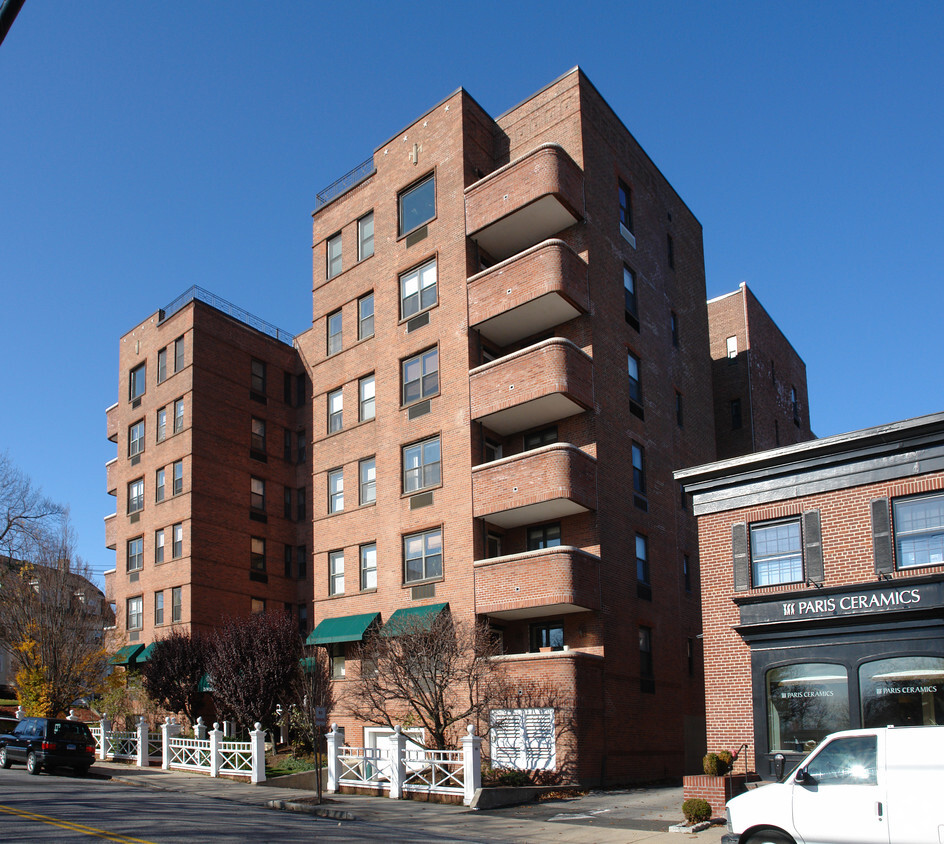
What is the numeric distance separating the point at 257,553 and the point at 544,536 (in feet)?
54.9

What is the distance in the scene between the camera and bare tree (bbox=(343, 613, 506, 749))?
25859 millimetres

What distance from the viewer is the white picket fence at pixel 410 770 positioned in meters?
23.0

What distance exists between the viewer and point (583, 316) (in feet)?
102

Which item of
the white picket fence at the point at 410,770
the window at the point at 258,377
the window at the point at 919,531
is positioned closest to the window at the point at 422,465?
the white picket fence at the point at 410,770

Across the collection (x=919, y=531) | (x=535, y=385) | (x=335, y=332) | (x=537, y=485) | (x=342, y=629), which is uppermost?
(x=335, y=332)

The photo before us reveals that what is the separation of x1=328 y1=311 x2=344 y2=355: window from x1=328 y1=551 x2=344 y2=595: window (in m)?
7.95

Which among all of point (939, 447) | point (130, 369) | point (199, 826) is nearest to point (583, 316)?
point (939, 447)

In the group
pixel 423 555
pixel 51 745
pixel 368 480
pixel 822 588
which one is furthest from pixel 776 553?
pixel 51 745

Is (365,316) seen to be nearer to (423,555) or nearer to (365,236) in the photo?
(365,236)

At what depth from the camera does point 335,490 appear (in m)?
35.9

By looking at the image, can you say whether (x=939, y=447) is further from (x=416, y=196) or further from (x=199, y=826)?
(x=416, y=196)

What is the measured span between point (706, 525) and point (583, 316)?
10680 mm

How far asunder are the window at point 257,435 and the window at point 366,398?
383 inches

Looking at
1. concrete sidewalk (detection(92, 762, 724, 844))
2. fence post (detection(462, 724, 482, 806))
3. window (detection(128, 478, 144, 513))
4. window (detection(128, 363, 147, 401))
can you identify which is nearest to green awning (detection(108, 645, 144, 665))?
window (detection(128, 478, 144, 513))
